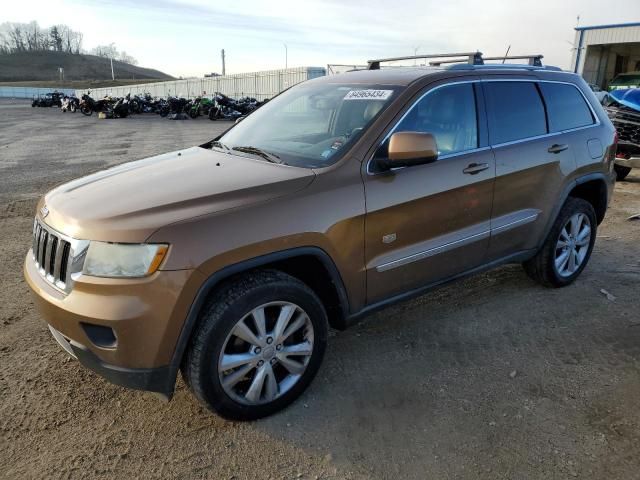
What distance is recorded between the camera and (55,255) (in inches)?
98.3

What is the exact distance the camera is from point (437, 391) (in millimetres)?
2980

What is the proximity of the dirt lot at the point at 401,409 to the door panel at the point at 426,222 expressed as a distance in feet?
1.78

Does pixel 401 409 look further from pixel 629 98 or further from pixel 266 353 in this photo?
pixel 629 98

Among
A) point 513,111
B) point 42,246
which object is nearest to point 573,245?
point 513,111

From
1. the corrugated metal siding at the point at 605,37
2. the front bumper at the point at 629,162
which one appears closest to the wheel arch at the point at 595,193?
the front bumper at the point at 629,162

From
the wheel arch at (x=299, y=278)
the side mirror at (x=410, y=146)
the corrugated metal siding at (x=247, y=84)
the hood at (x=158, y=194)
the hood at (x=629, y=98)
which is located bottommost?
the wheel arch at (x=299, y=278)

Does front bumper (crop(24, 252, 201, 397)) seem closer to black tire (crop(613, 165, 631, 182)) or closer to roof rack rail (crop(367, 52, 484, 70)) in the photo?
roof rack rail (crop(367, 52, 484, 70))

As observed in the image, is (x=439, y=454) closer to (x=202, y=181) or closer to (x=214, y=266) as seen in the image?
(x=214, y=266)

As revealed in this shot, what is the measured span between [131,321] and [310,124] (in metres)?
1.85

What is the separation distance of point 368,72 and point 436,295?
6.19 ft

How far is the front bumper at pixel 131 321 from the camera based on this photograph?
222cm

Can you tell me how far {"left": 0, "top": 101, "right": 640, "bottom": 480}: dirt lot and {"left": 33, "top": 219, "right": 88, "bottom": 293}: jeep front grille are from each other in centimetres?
81

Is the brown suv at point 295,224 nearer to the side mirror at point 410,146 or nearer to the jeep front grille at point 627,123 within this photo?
the side mirror at point 410,146

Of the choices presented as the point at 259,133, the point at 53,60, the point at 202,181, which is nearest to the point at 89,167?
the point at 259,133
